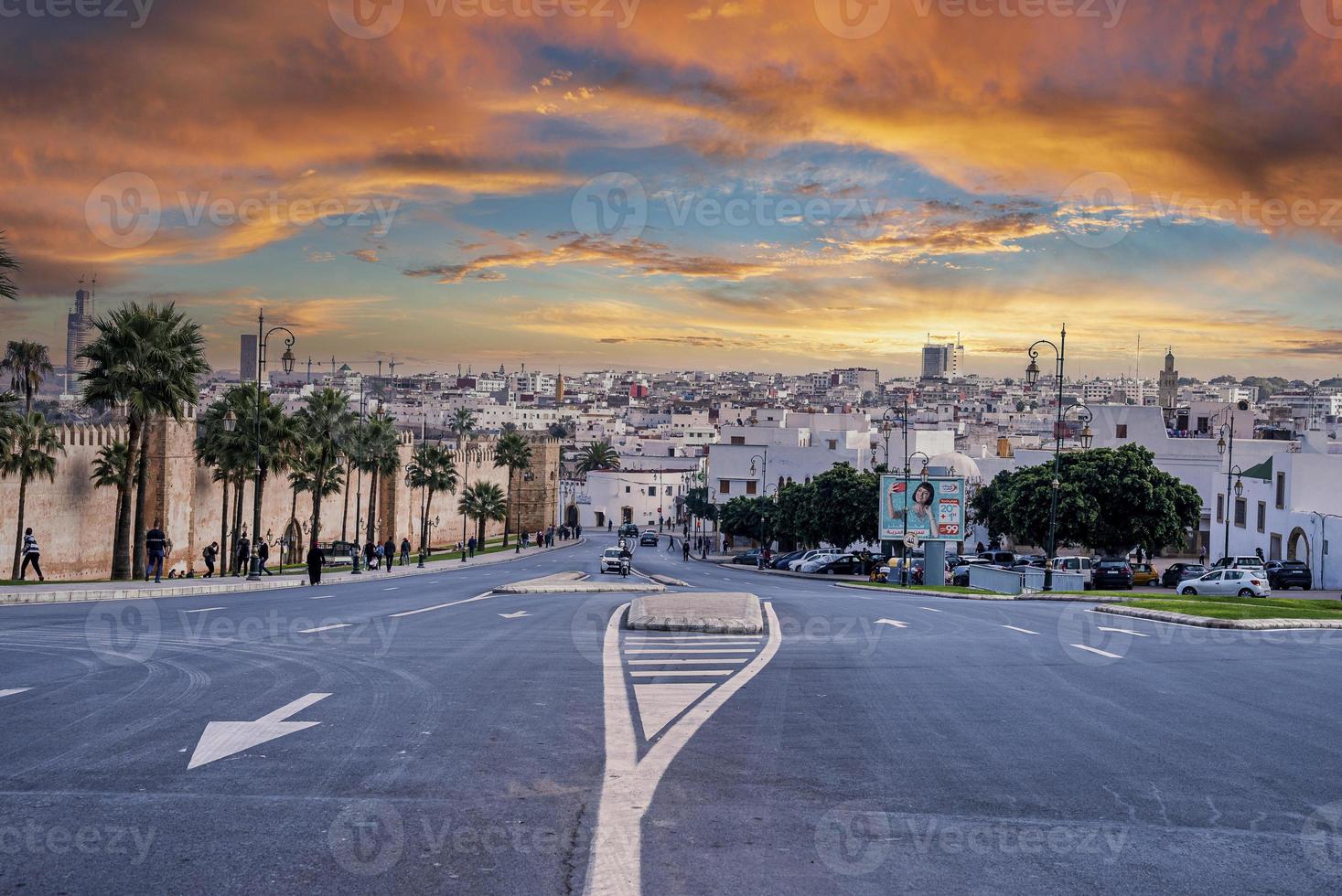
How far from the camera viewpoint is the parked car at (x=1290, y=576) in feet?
174

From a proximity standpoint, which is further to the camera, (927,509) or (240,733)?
(927,509)

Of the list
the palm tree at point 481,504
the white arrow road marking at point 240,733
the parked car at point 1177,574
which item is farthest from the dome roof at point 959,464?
the white arrow road marking at point 240,733

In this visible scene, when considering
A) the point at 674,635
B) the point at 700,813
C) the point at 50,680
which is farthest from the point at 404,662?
the point at 700,813

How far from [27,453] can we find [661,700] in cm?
5581

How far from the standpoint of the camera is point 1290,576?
53.2m

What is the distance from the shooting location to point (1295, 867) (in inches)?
229

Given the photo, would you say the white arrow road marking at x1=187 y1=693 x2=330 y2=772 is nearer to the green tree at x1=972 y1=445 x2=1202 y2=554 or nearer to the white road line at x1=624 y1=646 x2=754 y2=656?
the white road line at x1=624 y1=646 x2=754 y2=656

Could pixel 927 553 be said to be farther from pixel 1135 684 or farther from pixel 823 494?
pixel 1135 684

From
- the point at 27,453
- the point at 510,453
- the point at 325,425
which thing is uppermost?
the point at 325,425

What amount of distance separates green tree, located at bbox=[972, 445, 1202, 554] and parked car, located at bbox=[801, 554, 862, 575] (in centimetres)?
1045

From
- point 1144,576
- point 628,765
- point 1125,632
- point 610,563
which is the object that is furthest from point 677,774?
point 610,563

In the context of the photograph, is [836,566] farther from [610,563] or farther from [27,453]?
[27,453]

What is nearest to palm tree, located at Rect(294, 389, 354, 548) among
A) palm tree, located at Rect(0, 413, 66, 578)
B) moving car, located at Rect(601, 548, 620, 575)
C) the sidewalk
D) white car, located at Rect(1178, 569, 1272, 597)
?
palm tree, located at Rect(0, 413, 66, 578)

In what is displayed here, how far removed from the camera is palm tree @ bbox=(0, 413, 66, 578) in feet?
181
